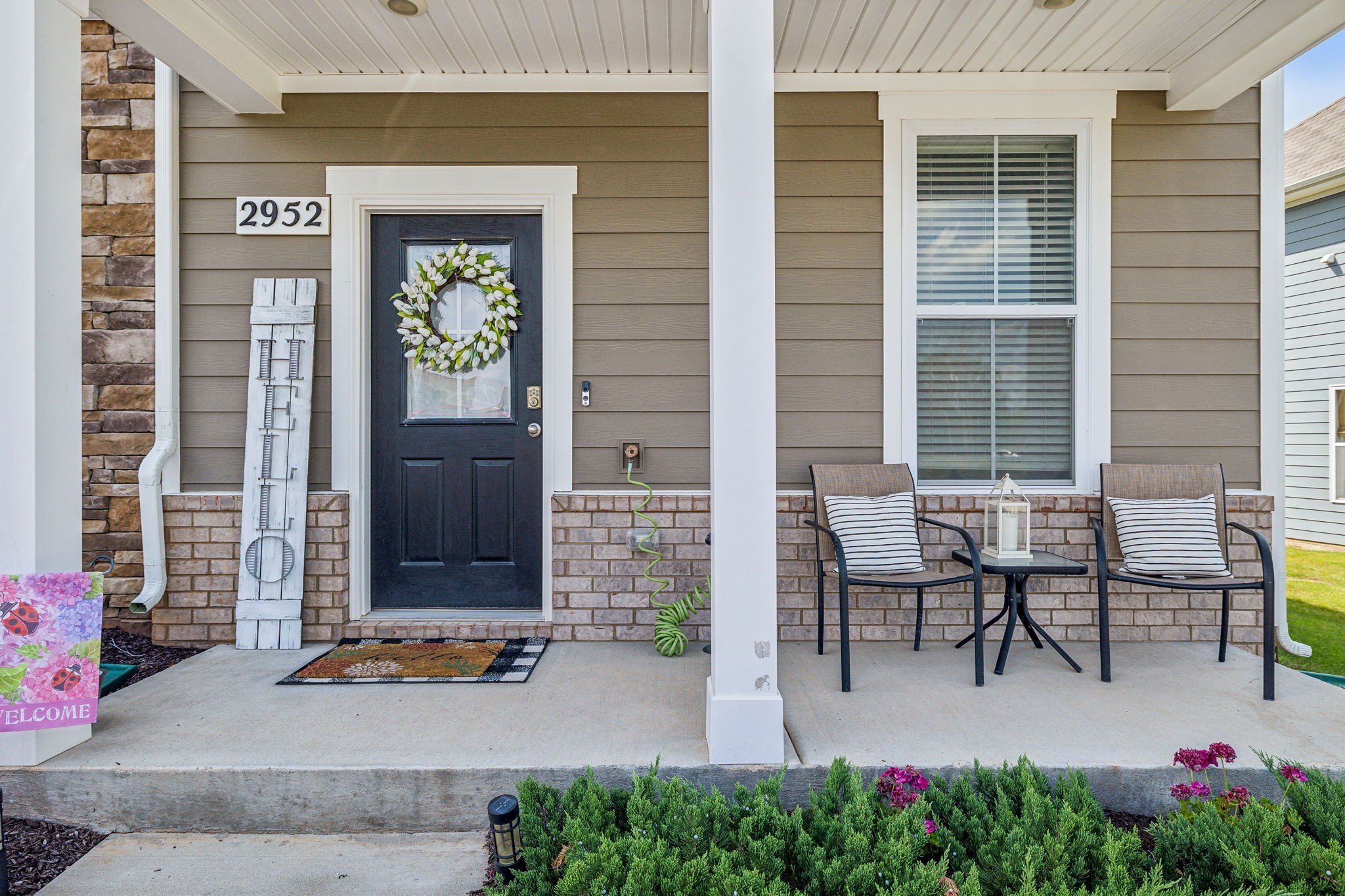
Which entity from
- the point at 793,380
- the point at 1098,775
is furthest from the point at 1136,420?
the point at 1098,775

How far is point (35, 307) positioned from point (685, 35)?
2390 mm

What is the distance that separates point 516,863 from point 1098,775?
1593mm

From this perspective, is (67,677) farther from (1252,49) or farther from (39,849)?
(1252,49)

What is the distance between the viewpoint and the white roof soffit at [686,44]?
2.73m

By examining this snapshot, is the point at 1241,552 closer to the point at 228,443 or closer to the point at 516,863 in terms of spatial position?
the point at 516,863

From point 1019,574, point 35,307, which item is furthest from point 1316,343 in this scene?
point 35,307

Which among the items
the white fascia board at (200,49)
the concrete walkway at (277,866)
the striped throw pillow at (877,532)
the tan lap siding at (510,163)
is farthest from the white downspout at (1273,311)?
the white fascia board at (200,49)

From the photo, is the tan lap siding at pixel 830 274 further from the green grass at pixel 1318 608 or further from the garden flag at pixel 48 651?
the garden flag at pixel 48 651

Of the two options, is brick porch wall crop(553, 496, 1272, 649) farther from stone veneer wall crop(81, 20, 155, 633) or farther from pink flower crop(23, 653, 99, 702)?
stone veneer wall crop(81, 20, 155, 633)

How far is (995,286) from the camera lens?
3332mm

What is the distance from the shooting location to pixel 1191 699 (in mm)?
2576

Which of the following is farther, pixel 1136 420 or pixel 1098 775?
pixel 1136 420

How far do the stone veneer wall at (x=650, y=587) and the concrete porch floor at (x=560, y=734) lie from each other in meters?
0.32

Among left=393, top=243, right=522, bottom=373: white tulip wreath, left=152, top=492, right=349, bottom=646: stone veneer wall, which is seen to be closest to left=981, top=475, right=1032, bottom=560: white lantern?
left=393, top=243, right=522, bottom=373: white tulip wreath
